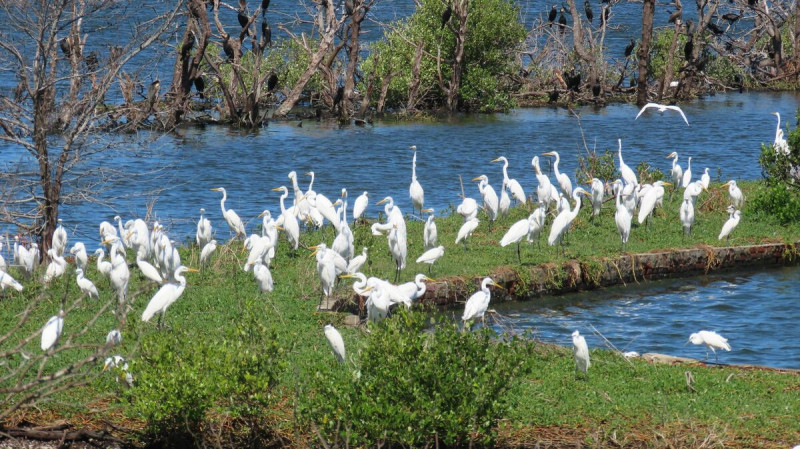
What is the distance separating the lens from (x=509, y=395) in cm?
885

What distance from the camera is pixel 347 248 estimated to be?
13227 mm

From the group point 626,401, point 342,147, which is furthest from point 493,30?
point 626,401

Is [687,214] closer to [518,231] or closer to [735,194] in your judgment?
[735,194]

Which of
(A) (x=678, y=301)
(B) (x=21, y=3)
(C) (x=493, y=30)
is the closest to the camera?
(B) (x=21, y=3)

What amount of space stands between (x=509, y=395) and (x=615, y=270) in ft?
19.6

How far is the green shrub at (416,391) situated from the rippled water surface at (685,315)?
171 inches

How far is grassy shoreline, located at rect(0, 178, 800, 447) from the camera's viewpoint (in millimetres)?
8055

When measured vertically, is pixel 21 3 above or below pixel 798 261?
above

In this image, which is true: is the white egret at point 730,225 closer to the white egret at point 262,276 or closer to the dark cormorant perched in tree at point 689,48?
the white egret at point 262,276

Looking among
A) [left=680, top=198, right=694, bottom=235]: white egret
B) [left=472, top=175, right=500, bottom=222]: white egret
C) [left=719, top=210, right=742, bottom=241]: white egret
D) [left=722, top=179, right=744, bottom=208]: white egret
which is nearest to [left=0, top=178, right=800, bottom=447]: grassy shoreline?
[left=472, top=175, right=500, bottom=222]: white egret

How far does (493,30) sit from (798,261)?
15.8 meters

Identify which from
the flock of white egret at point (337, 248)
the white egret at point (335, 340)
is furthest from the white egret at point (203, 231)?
the white egret at point (335, 340)

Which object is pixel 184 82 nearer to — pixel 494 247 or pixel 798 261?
pixel 494 247

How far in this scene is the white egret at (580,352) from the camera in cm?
925
